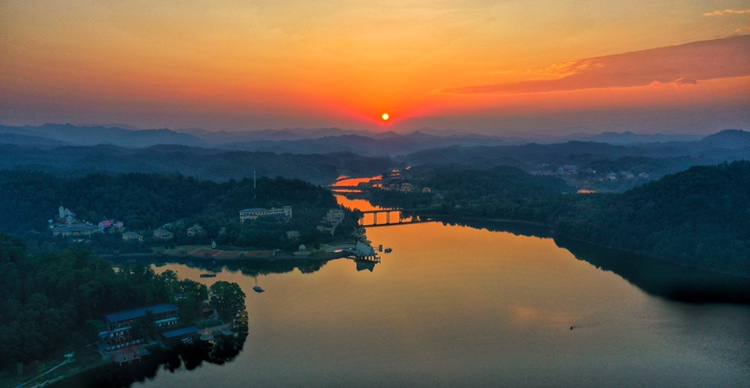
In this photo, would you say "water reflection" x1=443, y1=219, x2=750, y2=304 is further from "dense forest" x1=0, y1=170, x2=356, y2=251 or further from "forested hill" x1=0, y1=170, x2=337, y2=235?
"forested hill" x1=0, y1=170, x2=337, y2=235

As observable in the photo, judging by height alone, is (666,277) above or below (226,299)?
below

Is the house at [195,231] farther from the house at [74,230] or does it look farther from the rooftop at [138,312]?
the rooftop at [138,312]

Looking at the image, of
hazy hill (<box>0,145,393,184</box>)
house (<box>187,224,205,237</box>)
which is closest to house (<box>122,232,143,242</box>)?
house (<box>187,224,205,237</box>)

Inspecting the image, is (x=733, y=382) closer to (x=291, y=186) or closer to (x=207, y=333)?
(x=207, y=333)

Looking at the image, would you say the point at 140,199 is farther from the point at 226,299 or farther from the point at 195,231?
the point at 226,299

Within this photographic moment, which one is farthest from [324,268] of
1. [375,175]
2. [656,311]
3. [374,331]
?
[375,175]

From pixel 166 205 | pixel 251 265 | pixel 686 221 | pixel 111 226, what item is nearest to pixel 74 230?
pixel 111 226

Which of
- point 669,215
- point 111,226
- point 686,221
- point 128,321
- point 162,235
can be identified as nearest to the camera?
point 128,321
